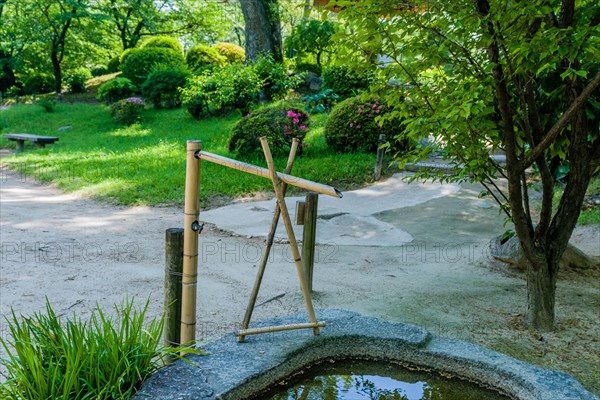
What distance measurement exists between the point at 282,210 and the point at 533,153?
1844 millimetres

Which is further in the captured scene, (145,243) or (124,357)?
(145,243)

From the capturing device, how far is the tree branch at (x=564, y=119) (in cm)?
361

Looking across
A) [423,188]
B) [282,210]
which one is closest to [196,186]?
[282,210]

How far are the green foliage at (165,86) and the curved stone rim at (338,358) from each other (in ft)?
45.8

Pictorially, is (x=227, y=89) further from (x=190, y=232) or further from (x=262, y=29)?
(x=190, y=232)

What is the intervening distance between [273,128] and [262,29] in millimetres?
6252

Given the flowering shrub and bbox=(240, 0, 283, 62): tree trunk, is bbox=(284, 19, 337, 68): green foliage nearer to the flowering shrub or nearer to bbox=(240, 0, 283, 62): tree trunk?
bbox=(240, 0, 283, 62): tree trunk

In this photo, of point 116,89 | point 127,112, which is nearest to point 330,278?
point 127,112

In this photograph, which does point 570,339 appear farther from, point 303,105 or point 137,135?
point 137,135

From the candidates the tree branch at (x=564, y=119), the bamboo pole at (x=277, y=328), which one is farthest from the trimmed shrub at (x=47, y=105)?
the tree branch at (x=564, y=119)

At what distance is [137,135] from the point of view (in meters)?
14.7

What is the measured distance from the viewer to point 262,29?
1608 cm

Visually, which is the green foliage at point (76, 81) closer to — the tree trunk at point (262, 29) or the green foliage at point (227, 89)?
the tree trunk at point (262, 29)

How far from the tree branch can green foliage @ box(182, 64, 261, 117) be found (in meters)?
9.98
